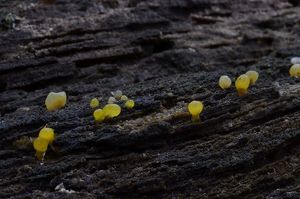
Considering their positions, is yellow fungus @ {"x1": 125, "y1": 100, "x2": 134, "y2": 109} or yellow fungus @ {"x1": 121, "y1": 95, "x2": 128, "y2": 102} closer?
yellow fungus @ {"x1": 125, "y1": 100, "x2": 134, "y2": 109}

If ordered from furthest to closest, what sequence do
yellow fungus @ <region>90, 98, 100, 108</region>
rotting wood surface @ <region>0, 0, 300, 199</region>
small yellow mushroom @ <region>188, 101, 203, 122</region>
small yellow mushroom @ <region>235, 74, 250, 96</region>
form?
yellow fungus @ <region>90, 98, 100, 108</region> → small yellow mushroom @ <region>235, 74, 250, 96</region> → small yellow mushroom @ <region>188, 101, 203, 122</region> → rotting wood surface @ <region>0, 0, 300, 199</region>

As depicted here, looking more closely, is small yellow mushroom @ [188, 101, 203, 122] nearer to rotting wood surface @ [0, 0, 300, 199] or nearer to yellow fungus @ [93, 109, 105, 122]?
rotting wood surface @ [0, 0, 300, 199]

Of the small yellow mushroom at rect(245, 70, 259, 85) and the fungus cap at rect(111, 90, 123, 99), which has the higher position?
the fungus cap at rect(111, 90, 123, 99)

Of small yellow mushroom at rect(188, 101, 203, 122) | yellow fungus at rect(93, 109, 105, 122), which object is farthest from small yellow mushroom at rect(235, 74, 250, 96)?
yellow fungus at rect(93, 109, 105, 122)

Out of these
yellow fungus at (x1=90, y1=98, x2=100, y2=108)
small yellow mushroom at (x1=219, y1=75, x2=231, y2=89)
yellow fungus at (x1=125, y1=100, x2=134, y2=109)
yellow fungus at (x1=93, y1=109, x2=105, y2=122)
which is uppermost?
small yellow mushroom at (x1=219, y1=75, x2=231, y2=89)

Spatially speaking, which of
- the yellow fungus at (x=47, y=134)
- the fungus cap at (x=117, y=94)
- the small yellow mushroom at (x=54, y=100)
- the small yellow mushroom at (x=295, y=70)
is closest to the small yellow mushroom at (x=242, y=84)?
the small yellow mushroom at (x=295, y=70)

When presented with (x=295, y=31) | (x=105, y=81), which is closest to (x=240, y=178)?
(x=105, y=81)

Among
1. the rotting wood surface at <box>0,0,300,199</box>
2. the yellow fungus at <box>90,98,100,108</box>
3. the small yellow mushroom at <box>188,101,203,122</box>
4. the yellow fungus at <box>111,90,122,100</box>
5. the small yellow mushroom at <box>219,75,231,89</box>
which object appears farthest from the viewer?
the yellow fungus at <box>111,90,122,100</box>
